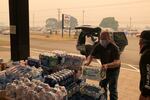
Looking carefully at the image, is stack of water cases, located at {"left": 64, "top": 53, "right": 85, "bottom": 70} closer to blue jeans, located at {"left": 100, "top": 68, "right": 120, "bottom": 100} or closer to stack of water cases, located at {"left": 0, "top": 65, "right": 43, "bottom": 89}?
stack of water cases, located at {"left": 0, "top": 65, "right": 43, "bottom": 89}

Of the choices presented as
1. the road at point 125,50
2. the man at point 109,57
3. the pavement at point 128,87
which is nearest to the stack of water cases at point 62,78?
the man at point 109,57

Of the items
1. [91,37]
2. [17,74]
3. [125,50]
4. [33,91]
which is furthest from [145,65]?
[125,50]

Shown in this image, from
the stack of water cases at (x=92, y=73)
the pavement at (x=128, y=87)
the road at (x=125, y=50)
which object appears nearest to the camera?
the stack of water cases at (x=92, y=73)

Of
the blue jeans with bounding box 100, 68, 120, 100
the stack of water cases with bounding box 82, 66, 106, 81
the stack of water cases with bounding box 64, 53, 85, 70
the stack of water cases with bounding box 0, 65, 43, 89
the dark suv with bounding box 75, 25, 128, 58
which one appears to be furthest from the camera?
the dark suv with bounding box 75, 25, 128, 58

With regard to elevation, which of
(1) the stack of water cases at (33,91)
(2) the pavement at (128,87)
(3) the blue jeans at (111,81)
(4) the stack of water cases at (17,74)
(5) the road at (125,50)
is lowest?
(5) the road at (125,50)

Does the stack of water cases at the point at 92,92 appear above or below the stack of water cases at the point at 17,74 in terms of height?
below

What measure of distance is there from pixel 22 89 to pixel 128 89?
5642mm

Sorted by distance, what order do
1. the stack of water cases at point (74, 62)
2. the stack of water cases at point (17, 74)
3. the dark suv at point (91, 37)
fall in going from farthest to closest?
the dark suv at point (91, 37) < the stack of water cases at point (74, 62) < the stack of water cases at point (17, 74)

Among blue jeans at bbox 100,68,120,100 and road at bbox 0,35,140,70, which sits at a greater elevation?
blue jeans at bbox 100,68,120,100

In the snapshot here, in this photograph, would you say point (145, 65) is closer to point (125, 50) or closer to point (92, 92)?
point (92, 92)

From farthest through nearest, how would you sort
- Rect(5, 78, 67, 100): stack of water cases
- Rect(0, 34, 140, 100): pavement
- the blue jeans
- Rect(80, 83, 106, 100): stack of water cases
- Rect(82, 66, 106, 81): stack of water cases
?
Rect(0, 34, 140, 100): pavement → the blue jeans → Rect(82, 66, 106, 81): stack of water cases → Rect(80, 83, 106, 100): stack of water cases → Rect(5, 78, 67, 100): stack of water cases

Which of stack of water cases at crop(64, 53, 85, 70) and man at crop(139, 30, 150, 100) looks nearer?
man at crop(139, 30, 150, 100)

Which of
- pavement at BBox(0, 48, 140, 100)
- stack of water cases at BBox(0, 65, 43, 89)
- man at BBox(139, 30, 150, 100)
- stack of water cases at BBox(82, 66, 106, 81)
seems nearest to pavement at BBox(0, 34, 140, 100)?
pavement at BBox(0, 48, 140, 100)

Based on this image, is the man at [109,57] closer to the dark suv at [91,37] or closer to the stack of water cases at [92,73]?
the stack of water cases at [92,73]
